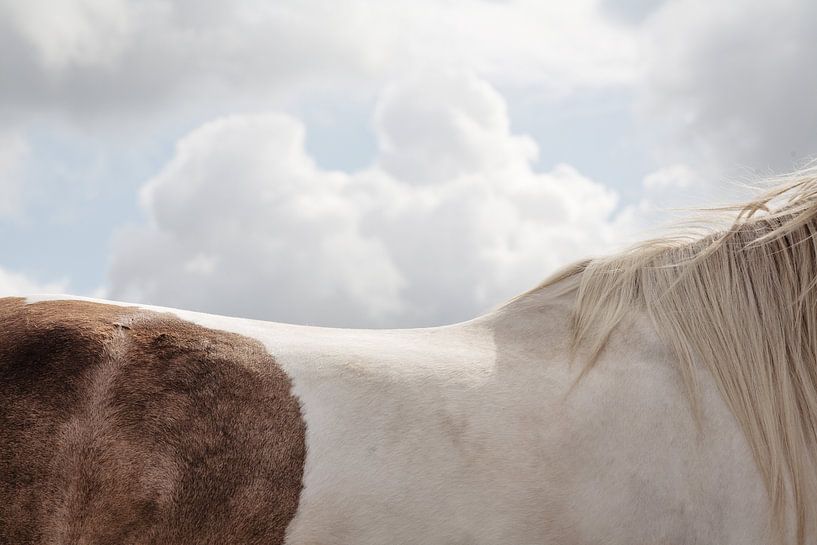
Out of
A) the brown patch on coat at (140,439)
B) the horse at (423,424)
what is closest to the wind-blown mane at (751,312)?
the horse at (423,424)

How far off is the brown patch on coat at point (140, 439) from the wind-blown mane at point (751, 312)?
1.27 metres

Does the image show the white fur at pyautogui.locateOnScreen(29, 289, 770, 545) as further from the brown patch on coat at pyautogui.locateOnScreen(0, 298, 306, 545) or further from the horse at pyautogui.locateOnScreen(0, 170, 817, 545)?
the brown patch on coat at pyautogui.locateOnScreen(0, 298, 306, 545)

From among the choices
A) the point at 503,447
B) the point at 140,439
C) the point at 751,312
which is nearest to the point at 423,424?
the point at 503,447

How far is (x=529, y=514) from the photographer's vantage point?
2.70 metres

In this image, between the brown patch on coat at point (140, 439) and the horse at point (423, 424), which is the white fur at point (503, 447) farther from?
the brown patch on coat at point (140, 439)

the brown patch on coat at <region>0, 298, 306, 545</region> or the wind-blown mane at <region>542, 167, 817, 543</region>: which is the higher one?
the wind-blown mane at <region>542, 167, 817, 543</region>

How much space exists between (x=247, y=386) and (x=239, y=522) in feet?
1.43

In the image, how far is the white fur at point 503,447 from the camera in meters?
2.61

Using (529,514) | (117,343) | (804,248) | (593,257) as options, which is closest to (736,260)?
(804,248)

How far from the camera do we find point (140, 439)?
256cm

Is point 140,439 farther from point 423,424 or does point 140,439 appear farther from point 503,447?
point 503,447

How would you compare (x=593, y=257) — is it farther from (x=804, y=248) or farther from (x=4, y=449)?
(x=4, y=449)

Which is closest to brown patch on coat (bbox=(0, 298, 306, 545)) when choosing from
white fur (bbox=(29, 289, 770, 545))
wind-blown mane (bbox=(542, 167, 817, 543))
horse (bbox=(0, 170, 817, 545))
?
horse (bbox=(0, 170, 817, 545))

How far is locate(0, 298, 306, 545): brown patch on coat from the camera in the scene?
251cm
